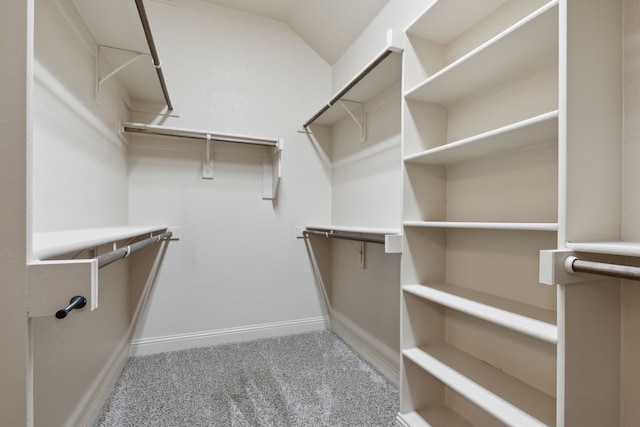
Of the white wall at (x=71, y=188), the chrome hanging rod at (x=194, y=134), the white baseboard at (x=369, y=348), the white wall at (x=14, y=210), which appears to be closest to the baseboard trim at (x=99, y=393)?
the white wall at (x=71, y=188)

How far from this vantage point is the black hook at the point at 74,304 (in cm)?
62

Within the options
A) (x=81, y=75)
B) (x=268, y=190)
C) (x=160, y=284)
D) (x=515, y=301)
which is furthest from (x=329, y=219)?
(x=81, y=75)

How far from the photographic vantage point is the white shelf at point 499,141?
88cm

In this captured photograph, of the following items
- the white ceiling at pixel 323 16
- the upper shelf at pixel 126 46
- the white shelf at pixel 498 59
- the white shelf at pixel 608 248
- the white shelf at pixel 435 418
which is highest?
the white ceiling at pixel 323 16

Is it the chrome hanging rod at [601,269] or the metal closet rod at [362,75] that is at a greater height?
the metal closet rod at [362,75]

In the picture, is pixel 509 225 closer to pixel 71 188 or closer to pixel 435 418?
pixel 435 418

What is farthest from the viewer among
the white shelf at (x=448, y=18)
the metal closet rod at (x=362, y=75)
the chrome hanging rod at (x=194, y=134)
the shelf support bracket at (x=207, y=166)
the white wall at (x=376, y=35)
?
the shelf support bracket at (x=207, y=166)

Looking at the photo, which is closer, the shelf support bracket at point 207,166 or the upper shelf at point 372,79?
the upper shelf at point 372,79

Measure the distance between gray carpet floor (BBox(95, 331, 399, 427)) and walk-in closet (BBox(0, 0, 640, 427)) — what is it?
0.6 inches

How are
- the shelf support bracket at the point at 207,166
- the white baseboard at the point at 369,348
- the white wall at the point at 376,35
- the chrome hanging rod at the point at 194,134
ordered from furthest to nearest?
the shelf support bracket at the point at 207,166 < the chrome hanging rod at the point at 194,134 < the white baseboard at the point at 369,348 < the white wall at the point at 376,35

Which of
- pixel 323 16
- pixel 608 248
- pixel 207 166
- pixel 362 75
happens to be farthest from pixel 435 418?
pixel 323 16

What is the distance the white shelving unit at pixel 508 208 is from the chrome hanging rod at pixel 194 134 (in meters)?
1.25

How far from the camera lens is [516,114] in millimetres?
1155

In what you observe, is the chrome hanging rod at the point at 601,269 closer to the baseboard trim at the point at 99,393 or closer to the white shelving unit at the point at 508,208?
the white shelving unit at the point at 508,208
